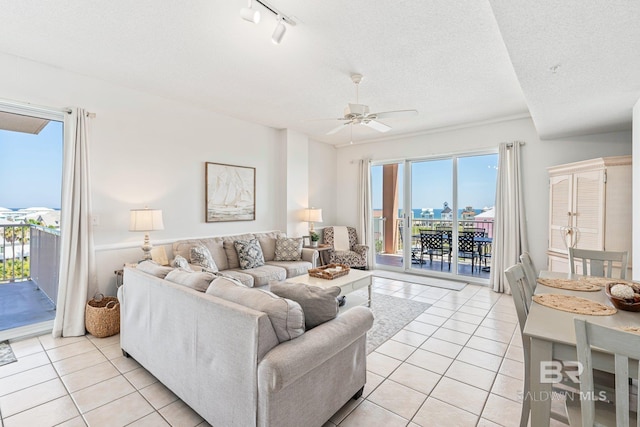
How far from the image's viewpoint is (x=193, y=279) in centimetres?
209

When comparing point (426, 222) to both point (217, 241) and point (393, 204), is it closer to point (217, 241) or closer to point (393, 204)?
point (393, 204)

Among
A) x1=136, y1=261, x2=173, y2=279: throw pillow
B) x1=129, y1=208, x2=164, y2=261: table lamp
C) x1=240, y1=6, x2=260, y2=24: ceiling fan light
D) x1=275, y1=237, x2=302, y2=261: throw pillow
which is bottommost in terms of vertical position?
x1=275, y1=237, x2=302, y2=261: throw pillow

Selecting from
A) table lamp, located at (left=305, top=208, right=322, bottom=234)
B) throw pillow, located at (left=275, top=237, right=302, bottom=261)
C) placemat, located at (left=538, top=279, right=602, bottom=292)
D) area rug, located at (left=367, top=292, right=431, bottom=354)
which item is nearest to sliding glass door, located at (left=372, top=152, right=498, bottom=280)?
table lamp, located at (left=305, top=208, right=322, bottom=234)

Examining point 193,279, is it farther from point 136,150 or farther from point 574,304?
point 136,150

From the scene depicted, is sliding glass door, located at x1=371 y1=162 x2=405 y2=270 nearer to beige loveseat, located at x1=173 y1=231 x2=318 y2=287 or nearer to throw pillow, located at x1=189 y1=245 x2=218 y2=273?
beige loveseat, located at x1=173 y1=231 x2=318 y2=287

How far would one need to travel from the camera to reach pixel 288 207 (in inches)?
219

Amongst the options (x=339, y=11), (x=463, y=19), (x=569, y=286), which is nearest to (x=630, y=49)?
(x=463, y=19)

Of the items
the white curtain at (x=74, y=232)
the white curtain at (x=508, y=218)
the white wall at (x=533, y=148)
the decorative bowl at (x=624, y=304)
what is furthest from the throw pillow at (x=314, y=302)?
the white wall at (x=533, y=148)

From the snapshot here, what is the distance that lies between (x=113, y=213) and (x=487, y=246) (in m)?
5.91

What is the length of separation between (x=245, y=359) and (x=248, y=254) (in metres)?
2.80

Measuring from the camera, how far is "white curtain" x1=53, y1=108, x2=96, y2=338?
311cm

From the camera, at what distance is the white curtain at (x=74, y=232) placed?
3109 mm

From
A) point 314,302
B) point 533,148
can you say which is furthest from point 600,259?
point 314,302

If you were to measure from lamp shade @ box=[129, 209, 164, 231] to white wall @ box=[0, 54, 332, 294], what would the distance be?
341 millimetres
